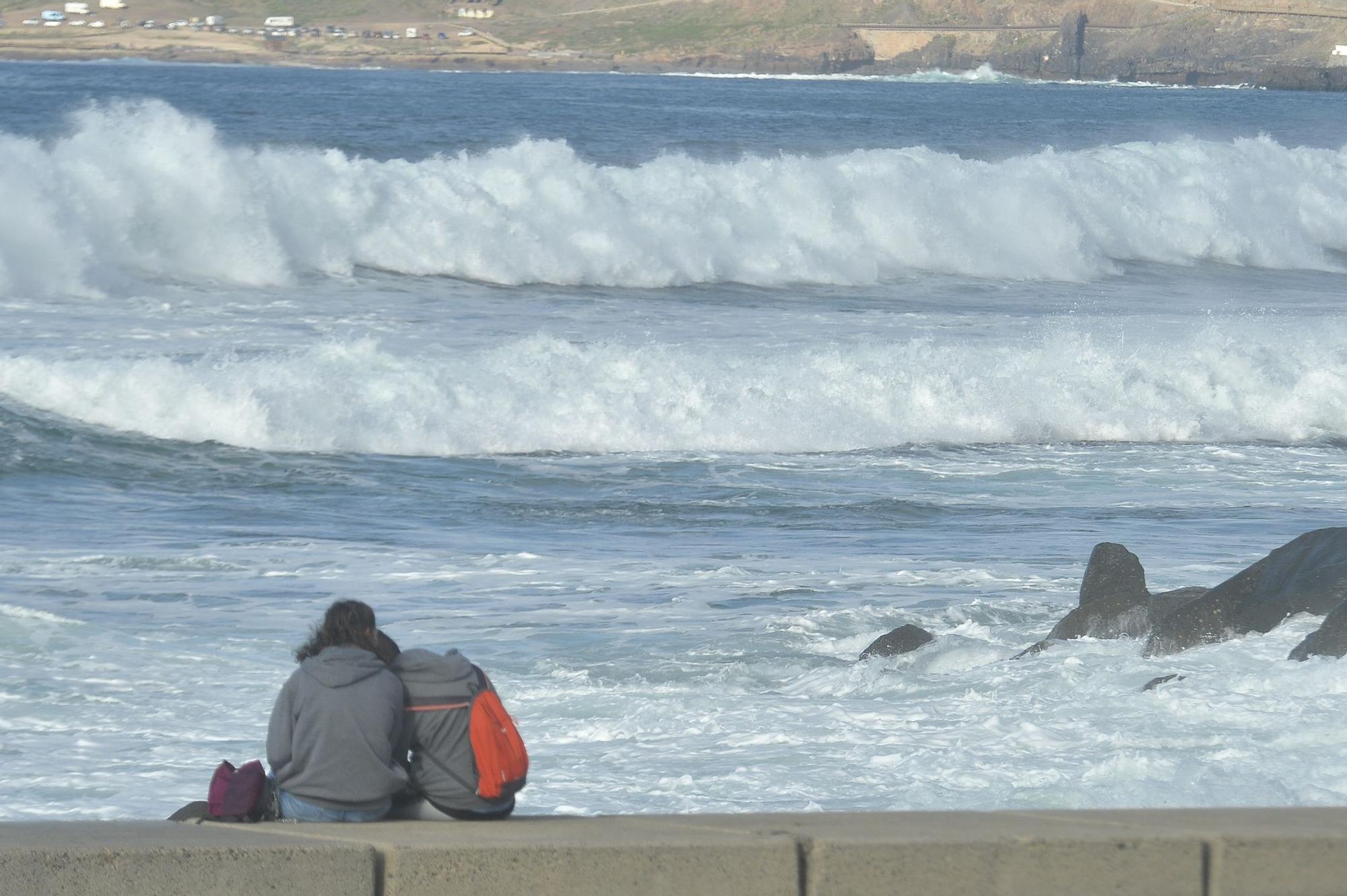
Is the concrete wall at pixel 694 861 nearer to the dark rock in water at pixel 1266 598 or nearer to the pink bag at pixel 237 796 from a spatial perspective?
the pink bag at pixel 237 796

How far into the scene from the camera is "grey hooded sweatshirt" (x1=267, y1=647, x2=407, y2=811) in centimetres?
457

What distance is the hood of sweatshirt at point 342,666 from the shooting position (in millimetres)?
4582

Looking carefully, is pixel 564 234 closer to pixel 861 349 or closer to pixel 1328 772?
pixel 861 349

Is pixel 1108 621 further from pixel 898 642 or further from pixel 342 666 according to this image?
pixel 342 666

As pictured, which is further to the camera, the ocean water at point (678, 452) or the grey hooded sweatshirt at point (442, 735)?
the ocean water at point (678, 452)

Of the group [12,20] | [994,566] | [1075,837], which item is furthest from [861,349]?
[12,20]

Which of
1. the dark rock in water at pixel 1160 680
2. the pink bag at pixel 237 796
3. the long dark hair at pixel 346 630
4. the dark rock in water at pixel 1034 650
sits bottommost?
the dark rock in water at pixel 1034 650

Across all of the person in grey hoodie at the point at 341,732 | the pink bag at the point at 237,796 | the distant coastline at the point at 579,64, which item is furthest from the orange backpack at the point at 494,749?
the distant coastline at the point at 579,64

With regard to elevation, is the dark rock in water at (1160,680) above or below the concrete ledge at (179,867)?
below

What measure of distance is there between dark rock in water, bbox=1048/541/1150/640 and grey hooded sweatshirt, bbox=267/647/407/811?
5033 millimetres

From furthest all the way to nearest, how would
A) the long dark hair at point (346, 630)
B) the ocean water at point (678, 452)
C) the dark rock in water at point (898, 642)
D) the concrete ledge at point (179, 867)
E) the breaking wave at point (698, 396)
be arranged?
the breaking wave at point (698, 396) < the dark rock in water at point (898, 642) < the ocean water at point (678, 452) < the long dark hair at point (346, 630) < the concrete ledge at point (179, 867)

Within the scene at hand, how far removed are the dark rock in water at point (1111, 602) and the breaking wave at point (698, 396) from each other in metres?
6.97

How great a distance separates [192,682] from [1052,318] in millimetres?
17637

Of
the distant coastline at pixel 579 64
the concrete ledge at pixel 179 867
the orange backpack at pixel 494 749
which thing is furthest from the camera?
the distant coastline at pixel 579 64
